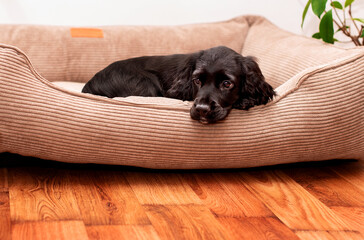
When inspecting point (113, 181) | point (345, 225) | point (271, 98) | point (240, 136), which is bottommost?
point (113, 181)

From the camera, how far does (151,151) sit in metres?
1.97

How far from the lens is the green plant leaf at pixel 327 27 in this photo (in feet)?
9.84

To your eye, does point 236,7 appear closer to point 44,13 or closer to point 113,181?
point 44,13

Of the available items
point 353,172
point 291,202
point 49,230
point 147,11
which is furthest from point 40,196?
point 147,11

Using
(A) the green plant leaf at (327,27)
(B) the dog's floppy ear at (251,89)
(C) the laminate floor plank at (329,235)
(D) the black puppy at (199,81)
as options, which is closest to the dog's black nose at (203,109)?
(D) the black puppy at (199,81)

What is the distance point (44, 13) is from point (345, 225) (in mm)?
2701

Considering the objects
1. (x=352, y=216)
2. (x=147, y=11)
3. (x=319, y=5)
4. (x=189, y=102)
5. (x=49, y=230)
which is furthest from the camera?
(x=147, y=11)

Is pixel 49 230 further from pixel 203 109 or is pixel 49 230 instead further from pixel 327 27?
pixel 327 27

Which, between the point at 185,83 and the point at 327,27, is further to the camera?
the point at 327,27

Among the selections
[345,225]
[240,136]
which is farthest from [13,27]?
[345,225]

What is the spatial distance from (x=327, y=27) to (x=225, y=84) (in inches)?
51.6

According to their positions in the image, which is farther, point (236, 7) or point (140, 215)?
point (236, 7)

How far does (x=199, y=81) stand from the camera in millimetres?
2100

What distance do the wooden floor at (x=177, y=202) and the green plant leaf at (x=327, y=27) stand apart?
3.39 feet
